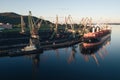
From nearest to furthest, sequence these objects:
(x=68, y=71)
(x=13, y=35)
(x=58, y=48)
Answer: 1. (x=68, y=71)
2. (x=58, y=48)
3. (x=13, y=35)

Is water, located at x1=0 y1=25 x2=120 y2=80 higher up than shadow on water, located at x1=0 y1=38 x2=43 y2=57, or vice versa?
shadow on water, located at x1=0 y1=38 x2=43 y2=57

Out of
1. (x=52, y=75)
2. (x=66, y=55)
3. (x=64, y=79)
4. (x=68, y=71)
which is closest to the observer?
(x=64, y=79)

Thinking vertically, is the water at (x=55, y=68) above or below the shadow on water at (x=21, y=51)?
below

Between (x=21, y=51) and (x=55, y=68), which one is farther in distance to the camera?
(x=21, y=51)

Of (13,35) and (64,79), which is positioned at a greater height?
(13,35)

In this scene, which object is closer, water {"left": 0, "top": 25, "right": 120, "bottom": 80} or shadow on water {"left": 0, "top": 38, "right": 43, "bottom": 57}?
water {"left": 0, "top": 25, "right": 120, "bottom": 80}

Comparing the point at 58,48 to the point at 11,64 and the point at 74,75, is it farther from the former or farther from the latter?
the point at 74,75

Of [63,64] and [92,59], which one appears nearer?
[63,64]

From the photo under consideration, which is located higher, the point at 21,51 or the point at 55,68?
the point at 21,51

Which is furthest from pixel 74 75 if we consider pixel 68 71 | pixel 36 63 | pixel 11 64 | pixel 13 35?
pixel 13 35

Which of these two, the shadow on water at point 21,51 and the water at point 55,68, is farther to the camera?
the shadow on water at point 21,51

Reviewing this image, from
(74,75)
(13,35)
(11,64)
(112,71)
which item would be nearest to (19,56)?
(11,64)
